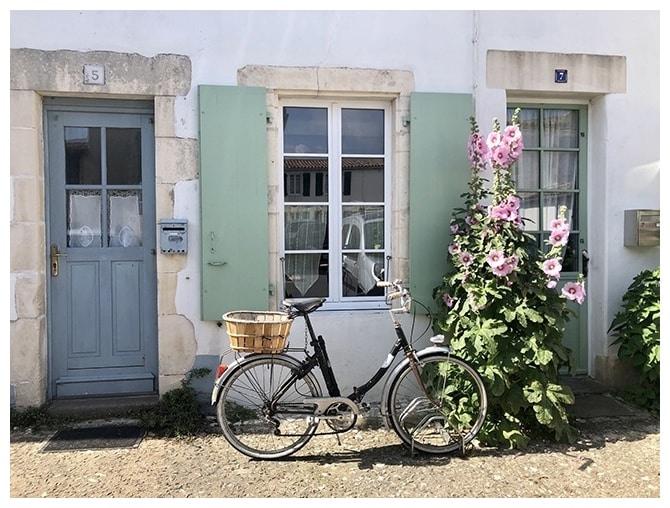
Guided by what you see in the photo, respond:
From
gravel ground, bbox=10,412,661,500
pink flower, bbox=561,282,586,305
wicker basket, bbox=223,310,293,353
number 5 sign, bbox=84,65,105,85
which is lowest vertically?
gravel ground, bbox=10,412,661,500

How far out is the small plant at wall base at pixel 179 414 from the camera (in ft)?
12.4

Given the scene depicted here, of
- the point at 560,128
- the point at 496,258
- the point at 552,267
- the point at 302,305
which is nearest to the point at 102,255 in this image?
the point at 302,305

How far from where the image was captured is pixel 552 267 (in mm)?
3615

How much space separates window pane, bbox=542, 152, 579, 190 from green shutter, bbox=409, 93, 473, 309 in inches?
38.4

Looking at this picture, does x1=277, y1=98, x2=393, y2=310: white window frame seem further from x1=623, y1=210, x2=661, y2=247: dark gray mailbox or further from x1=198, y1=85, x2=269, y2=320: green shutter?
x1=623, y1=210, x2=661, y2=247: dark gray mailbox

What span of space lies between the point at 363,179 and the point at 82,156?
7.32 feet

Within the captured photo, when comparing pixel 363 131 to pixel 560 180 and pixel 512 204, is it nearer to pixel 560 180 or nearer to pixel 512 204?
pixel 512 204

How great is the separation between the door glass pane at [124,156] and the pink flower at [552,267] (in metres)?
3.12

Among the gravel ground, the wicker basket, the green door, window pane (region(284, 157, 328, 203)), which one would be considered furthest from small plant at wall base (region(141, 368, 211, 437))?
the green door

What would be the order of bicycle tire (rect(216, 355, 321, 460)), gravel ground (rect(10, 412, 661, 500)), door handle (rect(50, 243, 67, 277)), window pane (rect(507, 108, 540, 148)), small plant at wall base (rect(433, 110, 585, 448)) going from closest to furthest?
gravel ground (rect(10, 412, 661, 500))
bicycle tire (rect(216, 355, 321, 460))
small plant at wall base (rect(433, 110, 585, 448))
door handle (rect(50, 243, 67, 277))
window pane (rect(507, 108, 540, 148))

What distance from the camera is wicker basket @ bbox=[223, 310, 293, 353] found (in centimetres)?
329

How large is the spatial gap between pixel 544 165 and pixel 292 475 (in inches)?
133

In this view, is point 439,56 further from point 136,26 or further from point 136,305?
point 136,305

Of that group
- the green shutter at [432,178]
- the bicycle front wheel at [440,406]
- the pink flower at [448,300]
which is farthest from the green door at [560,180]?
the bicycle front wheel at [440,406]
